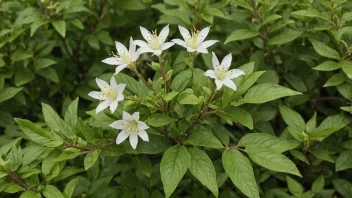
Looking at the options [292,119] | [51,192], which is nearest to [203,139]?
[292,119]

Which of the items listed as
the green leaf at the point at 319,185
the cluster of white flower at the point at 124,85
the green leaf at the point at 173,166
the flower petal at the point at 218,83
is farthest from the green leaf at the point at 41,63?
the green leaf at the point at 319,185

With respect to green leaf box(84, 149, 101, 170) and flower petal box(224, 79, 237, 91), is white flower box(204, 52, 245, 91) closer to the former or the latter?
flower petal box(224, 79, 237, 91)

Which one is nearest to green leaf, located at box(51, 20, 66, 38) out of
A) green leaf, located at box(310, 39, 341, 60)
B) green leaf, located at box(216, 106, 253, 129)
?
green leaf, located at box(216, 106, 253, 129)

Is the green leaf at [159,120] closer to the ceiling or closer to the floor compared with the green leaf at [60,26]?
closer to the floor

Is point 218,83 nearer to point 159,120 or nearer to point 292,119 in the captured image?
point 159,120

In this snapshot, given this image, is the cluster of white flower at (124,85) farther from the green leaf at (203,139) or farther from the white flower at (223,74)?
the green leaf at (203,139)

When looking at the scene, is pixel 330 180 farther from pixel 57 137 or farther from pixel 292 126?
pixel 57 137
